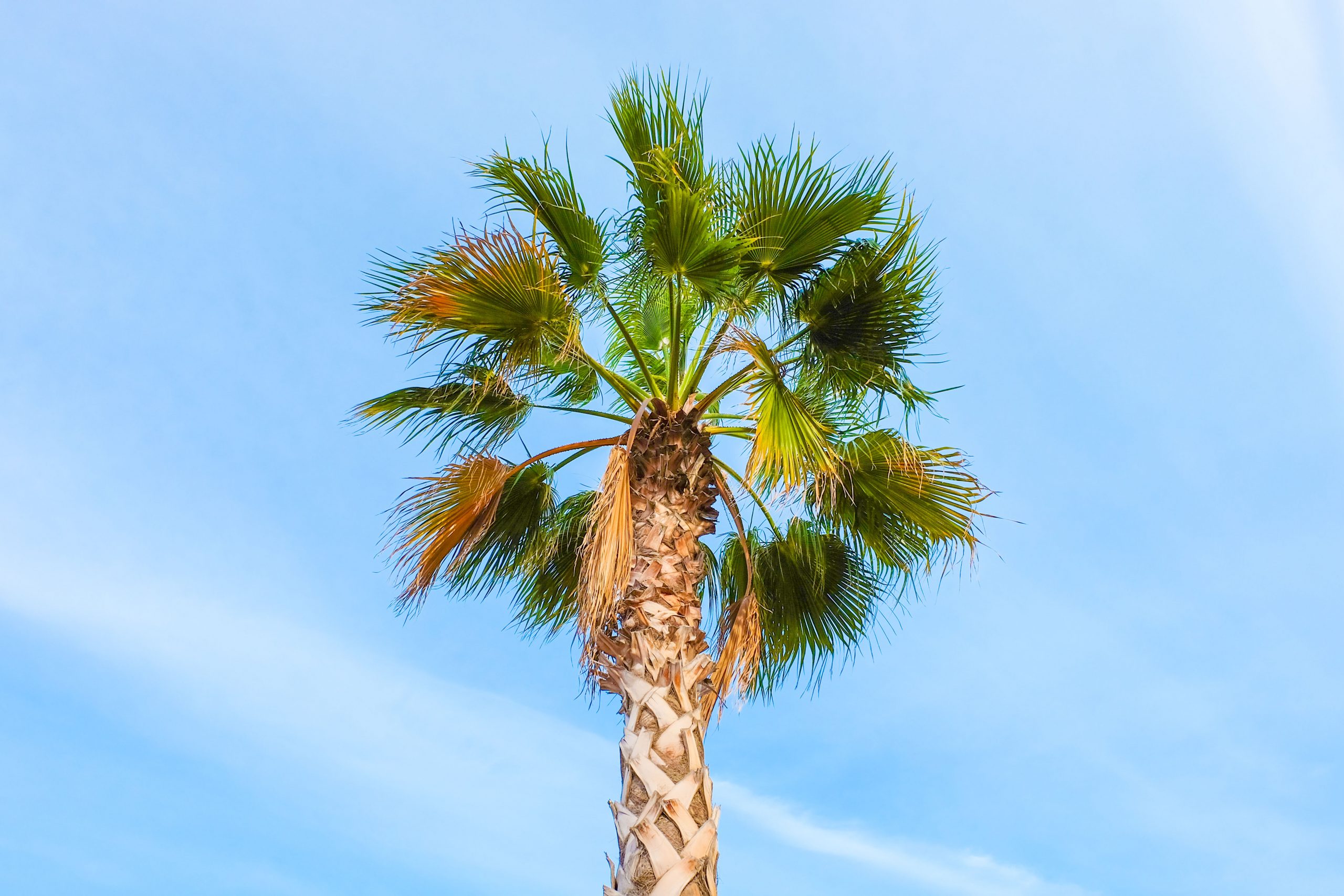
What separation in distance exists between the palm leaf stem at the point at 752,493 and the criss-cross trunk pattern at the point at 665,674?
220mm

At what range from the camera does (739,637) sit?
8.25 metres

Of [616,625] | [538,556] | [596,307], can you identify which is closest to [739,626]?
[616,625]

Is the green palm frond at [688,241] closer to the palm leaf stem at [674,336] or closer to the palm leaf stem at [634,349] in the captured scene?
the palm leaf stem at [674,336]

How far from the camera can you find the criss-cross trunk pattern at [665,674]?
22.1ft

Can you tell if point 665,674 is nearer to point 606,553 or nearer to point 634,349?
point 606,553

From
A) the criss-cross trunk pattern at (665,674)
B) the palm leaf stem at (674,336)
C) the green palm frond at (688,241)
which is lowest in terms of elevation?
the criss-cross trunk pattern at (665,674)

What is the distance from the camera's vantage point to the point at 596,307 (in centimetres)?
793

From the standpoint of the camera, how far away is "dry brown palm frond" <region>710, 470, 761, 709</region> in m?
8.04

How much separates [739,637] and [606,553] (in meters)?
1.52

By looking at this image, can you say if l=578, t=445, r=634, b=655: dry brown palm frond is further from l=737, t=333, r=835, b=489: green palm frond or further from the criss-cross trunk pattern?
l=737, t=333, r=835, b=489: green palm frond

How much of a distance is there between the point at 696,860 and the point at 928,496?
2954 millimetres

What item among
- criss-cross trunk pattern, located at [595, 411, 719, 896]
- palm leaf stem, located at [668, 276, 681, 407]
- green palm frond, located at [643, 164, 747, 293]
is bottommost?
criss-cross trunk pattern, located at [595, 411, 719, 896]

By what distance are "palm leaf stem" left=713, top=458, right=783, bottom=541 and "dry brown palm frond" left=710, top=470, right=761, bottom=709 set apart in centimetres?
8

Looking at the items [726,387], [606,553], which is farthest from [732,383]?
[606,553]
